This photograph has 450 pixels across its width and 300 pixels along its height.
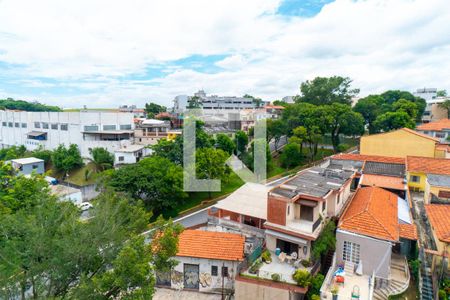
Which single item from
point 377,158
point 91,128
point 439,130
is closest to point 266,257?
point 377,158

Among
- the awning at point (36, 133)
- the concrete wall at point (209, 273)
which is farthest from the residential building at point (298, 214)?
the awning at point (36, 133)

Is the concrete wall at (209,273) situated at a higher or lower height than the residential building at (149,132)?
lower

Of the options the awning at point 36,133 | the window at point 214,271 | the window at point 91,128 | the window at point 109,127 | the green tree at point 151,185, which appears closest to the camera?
the window at point 214,271

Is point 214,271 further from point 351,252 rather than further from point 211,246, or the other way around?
point 351,252

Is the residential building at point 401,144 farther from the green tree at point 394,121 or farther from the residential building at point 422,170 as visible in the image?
the green tree at point 394,121

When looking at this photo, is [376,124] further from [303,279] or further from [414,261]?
[303,279]
